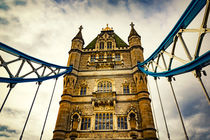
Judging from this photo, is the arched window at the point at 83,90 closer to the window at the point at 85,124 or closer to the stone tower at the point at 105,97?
the stone tower at the point at 105,97

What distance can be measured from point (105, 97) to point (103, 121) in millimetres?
2406

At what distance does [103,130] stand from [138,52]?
34.0 ft

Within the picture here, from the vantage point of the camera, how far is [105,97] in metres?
13.4

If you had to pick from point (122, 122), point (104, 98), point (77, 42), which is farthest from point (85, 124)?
point (77, 42)

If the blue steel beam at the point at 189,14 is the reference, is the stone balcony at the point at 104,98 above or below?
below

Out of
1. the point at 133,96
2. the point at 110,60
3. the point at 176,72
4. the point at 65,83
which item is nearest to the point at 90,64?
the point at 110,60

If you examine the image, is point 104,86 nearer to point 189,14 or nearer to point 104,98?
point 104,98

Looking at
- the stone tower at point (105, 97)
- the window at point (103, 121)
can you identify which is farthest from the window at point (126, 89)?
the window at point (103, 121)

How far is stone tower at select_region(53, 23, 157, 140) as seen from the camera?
37.2 ft

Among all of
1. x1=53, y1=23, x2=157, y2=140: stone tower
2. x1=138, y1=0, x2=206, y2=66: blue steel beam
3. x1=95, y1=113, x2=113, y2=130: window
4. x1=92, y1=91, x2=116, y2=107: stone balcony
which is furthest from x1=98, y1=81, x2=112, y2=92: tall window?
x1=138, y1=0, x2=206, y2=66: blue steel beam

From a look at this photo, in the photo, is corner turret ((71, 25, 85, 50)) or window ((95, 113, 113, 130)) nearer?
window ((95, 113, 113, 130))

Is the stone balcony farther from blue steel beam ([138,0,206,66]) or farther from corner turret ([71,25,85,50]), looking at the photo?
blue steel beam ([138,0,206,66])

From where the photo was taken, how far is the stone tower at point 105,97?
447 inches

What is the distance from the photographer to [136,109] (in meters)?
12.5
